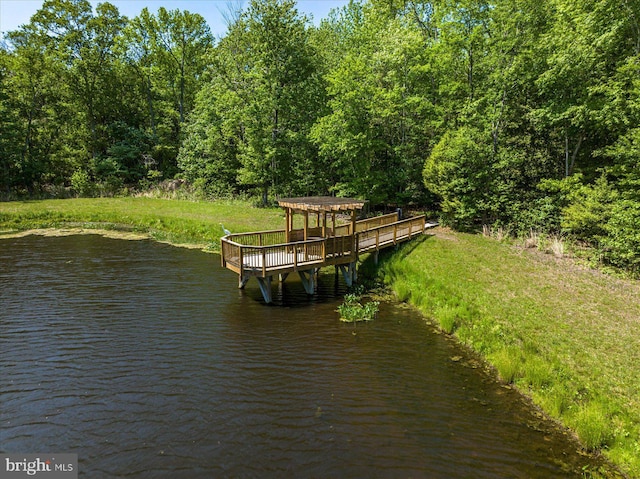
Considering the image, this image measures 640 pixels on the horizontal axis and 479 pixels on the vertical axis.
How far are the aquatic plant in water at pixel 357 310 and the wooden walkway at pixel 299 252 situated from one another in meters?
2.23

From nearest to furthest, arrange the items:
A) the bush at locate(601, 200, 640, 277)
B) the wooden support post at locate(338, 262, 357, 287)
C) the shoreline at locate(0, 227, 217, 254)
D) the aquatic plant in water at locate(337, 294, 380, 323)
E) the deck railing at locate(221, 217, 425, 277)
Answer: the aquatic plant in water at locate(337, 294, 380, 323) < the bush at locate(601, 200, 640, 277) < the deck railing at locate(221, 217, 425, 277) < the wooden support post at locate(338, 262, 357, 287) < the shoreline at locate(0, 227, 217, 254)

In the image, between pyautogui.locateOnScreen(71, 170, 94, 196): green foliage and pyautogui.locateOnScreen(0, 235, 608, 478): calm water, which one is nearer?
pyautogui.locateOnScreen(0, 235, 608, 478): calm water

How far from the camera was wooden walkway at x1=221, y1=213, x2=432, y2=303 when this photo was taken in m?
15.7

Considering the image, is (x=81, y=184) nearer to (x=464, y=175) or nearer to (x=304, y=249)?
(x=304, y=249)

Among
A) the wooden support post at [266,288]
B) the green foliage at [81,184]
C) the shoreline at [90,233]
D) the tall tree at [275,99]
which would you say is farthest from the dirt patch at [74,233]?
the wooden support post at [266,288]

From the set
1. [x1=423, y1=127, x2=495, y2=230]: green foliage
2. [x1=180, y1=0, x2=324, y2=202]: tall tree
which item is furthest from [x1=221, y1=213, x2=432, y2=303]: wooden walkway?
[x1=180, y1=0, x2=324, y2=202]: tall tree

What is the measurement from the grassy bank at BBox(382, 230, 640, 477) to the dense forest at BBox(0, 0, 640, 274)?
12.6ft

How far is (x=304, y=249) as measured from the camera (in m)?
16.7

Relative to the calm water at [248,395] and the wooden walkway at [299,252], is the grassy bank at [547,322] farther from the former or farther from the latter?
the wooden walkway at [299,252]

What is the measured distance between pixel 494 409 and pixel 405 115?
2386 cm

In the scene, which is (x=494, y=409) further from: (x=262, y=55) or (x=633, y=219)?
(x=262, y=55)

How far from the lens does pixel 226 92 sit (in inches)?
1427

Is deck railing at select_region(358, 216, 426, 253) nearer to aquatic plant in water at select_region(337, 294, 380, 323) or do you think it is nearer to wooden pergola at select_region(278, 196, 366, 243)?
wooden pergola at select_region(278, 196, 366, 243)

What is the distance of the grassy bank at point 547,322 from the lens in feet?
27.5
